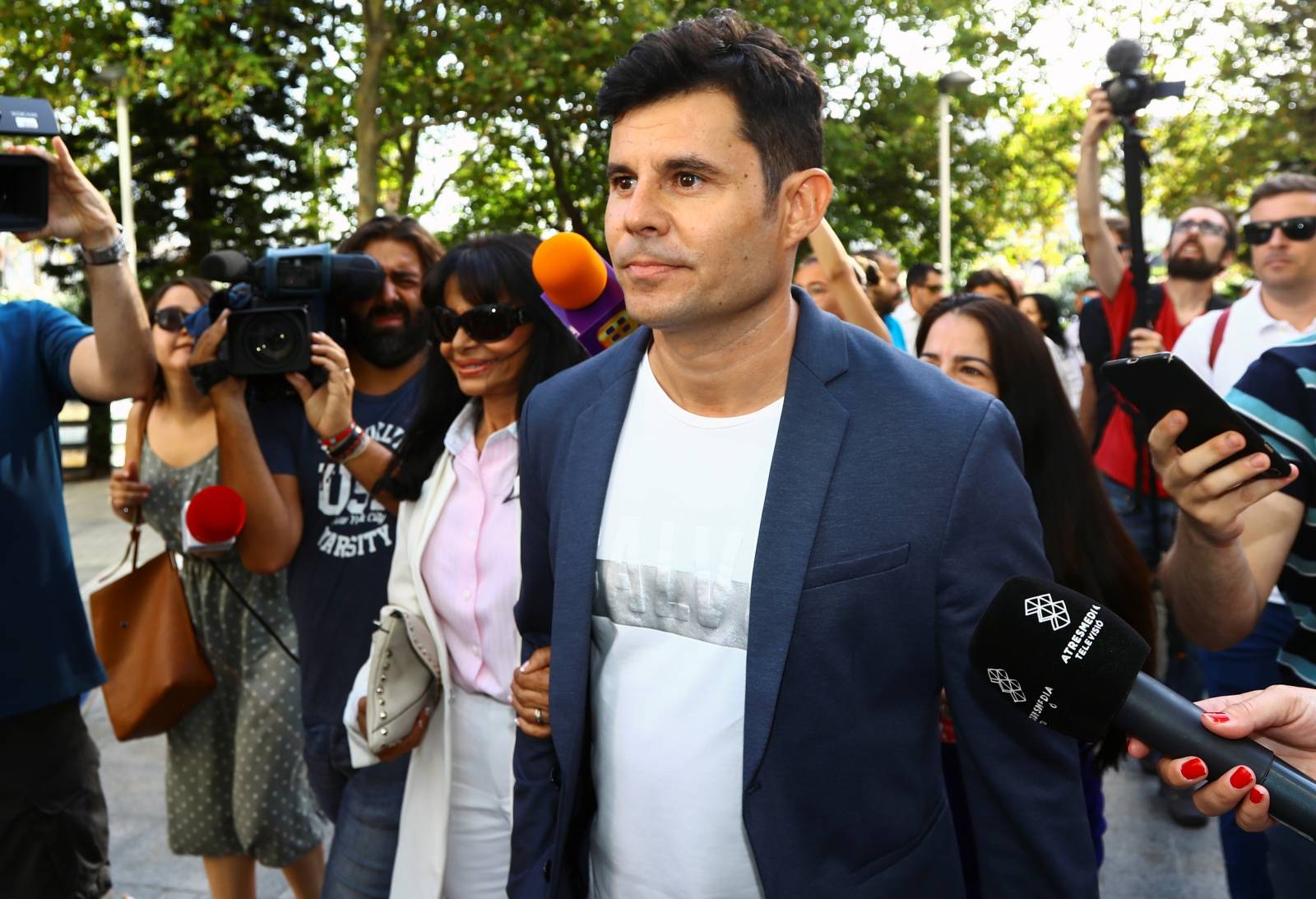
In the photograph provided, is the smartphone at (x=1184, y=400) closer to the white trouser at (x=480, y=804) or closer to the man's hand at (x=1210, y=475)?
the man's hand at (x=1210, y=475)

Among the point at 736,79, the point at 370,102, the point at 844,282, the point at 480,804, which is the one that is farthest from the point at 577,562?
the point at 370,102

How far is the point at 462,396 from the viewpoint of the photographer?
126 inches

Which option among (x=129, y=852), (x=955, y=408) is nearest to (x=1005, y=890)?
(x=955, y=408)

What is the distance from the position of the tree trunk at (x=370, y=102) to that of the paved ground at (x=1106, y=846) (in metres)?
9.57

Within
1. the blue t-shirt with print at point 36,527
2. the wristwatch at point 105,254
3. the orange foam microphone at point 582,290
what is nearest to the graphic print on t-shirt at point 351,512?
the blue t-shirt with print at point 36,527

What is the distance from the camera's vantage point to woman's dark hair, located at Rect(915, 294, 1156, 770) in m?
2.78

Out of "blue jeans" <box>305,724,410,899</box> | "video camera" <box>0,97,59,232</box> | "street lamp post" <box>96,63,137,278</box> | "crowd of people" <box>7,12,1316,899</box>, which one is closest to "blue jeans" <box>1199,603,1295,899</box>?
"crowd of people" <box>7,12,1316,899</box>

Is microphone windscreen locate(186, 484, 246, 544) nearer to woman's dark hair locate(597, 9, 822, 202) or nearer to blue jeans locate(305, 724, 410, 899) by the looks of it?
blue jeans locate(305, 724, 410, 899)

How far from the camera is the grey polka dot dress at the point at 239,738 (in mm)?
3811

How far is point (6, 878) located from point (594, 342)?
198cm

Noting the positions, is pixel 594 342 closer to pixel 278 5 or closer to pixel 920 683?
pixel 920 683

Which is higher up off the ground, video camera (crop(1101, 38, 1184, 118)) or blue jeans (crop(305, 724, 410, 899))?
Result: video camera (crop(1101, 38, 1184, 118))

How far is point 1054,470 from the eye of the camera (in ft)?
9.46

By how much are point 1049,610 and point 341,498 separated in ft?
7.76
